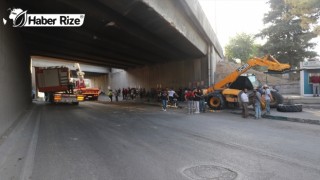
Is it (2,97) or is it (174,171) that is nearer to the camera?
(174,171)

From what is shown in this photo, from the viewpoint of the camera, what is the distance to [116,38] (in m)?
22.3

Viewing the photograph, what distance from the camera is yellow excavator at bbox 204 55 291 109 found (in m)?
18.4

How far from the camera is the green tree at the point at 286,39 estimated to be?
41.4 metres

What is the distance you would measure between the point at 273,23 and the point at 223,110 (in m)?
29.8

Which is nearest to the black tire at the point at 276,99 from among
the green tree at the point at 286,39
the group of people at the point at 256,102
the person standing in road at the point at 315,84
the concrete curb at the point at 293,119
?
the group of people at the point at 256,102

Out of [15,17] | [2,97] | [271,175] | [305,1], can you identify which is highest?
[305,1]

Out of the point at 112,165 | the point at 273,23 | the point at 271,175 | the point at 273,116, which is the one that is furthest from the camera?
the point at 273,23

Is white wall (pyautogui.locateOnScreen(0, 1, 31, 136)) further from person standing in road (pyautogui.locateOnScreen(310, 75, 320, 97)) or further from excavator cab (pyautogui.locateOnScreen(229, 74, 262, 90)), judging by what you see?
person standing in road (pyautogui.locateOnScreen(310, 75, 320, 97))

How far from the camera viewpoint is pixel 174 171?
235 inches

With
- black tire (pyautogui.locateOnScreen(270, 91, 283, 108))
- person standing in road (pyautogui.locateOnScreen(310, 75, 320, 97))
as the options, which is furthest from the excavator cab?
person standing in road (pyautogui.locateOnScreen(310, 75, 320, 97))

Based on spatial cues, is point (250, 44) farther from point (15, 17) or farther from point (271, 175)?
point (271, 175)

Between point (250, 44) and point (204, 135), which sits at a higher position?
point (250, 44)

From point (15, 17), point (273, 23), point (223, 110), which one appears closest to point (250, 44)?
point (273, 23)

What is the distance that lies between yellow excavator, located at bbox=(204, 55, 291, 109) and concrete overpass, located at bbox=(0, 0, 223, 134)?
414cm
